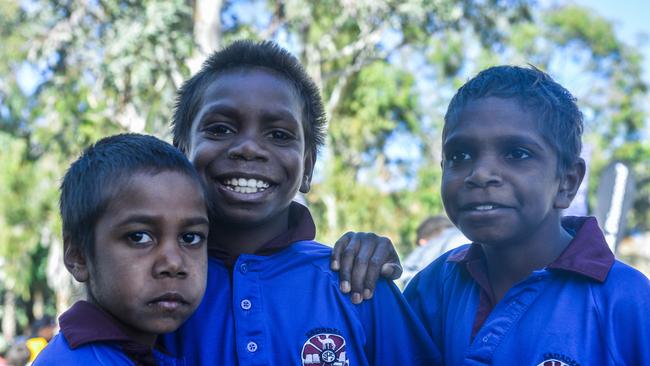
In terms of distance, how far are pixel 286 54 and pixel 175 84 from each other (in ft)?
29.8

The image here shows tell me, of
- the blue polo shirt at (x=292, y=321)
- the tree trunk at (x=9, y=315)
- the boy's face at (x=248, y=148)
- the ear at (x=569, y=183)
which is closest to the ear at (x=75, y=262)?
the blue polo shirt at (x=292, y=321)

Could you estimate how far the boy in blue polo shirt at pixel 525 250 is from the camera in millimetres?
2008

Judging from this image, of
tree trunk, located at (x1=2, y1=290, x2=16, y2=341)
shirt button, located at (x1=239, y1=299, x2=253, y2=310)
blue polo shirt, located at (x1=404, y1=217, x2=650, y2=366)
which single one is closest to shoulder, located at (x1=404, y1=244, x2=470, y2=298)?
blue polo shirt, located at (x1=404, y1=217, x2=650, y2=366)

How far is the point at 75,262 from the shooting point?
2074mm

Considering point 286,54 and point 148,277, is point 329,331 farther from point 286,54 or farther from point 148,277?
point 286,54

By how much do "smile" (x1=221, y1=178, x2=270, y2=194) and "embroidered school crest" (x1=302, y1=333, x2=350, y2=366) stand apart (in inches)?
18.4

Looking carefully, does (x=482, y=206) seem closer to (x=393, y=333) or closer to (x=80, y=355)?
(x=393, y=333)

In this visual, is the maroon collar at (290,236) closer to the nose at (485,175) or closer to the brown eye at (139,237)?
the brown eye at (139,237)

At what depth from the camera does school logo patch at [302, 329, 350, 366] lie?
2.14 meters

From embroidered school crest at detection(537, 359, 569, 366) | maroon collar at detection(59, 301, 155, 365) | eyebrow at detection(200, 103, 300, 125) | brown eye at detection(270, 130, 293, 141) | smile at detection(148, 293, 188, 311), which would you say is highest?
eyebrow at detection(200, 103, 300, 125)

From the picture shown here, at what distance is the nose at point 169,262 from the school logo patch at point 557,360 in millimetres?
963

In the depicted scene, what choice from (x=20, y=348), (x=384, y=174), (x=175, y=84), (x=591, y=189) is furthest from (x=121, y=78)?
(x=591, y=189)

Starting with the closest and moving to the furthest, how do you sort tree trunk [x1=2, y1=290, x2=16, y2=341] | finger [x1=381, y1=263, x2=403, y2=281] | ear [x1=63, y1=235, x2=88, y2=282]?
1. ear [x1=63, y1=235, x2=88, y2=282]
2. finger [x1=381, y1=263, x2=403, y2=281]
3. tree trunk [x1=2, y1=290, x2=16, y2=341]

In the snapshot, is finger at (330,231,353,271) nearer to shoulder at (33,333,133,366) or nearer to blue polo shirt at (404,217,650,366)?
blue polo shirt at (404,217,650,366)
